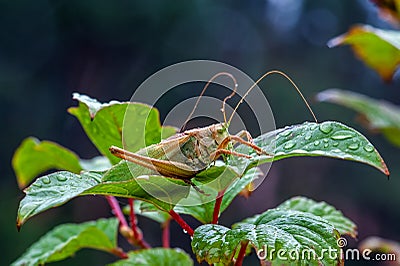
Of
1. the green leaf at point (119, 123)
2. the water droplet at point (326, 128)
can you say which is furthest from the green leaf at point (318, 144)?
the green leaf at point (119, 123)

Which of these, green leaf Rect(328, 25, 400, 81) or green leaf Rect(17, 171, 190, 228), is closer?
green leaf Rect(17, 171, 190, 228)

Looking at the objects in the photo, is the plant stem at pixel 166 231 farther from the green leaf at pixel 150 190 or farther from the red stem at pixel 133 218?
the green leaf at pixel 150 190

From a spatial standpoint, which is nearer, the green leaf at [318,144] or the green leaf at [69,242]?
the green leaf at [318,144]

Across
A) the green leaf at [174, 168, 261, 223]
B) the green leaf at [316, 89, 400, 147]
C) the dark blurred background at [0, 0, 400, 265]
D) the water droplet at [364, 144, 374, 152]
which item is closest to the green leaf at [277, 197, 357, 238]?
the green leaf at [174, 168, 261, 223]

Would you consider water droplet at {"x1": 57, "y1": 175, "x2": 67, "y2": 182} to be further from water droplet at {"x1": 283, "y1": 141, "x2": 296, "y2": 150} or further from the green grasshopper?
water droplet at {"x1": 283, "y1": 141, "x2": 296, "y2": 150}

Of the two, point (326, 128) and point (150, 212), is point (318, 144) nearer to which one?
point (326, 128)

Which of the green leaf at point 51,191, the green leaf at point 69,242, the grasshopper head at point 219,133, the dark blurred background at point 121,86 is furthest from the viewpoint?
the dark blurred background at point 121,86
